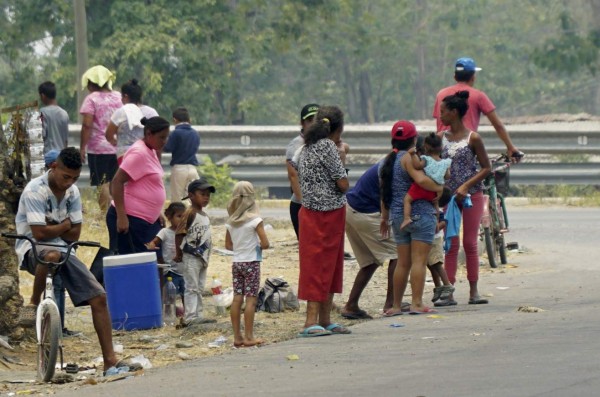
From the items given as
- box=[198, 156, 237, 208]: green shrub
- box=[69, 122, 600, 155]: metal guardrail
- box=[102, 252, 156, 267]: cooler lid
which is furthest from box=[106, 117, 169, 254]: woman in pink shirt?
box=[69, 122, 600, 155]: metal guardrail

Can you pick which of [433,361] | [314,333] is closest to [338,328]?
[314,333]

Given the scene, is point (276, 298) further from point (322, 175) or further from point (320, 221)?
point (322, 175)

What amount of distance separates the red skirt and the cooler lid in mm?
1509

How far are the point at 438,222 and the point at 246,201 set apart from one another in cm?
211

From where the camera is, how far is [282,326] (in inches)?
472

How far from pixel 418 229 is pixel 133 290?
7.76 ft

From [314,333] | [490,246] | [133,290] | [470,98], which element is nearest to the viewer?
[314,333]

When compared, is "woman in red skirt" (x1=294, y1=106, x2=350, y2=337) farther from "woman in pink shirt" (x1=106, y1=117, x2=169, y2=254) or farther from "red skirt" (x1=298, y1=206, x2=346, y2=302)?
"woman in pink shirt" (x1=106, y1=117, x2=169, y2=254)

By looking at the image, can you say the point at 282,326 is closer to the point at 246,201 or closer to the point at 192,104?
the point at 246,201

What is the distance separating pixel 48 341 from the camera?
32.5 ft

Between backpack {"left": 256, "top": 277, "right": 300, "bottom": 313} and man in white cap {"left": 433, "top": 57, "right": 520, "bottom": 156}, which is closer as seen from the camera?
backpack {"left": 256, "top": 277, "right": 300, "bottom": 313}

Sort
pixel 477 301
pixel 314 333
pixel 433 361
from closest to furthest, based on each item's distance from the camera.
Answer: pixel 433 361 → pixel 314 333 → pixel 477 301

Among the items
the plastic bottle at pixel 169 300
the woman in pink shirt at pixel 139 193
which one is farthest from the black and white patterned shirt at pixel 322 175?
the plastic bottle at pixel 169 300

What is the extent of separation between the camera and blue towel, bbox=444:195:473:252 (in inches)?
507
